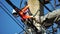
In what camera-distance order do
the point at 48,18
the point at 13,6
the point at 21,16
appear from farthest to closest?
the point at 48,18 < the point at 21,16 < the point at 13,6

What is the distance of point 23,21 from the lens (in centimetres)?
1630

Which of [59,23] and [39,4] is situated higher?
[39,4]

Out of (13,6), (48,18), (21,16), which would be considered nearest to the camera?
(13,6)

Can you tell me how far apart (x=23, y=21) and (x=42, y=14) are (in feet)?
3.93

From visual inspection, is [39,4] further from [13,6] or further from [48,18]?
Result: [13,6]

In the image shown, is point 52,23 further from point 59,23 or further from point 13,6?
point 13,6

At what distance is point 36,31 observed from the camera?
16312mm

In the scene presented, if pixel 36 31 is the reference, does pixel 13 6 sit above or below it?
above

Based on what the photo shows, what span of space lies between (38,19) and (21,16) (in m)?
1.38

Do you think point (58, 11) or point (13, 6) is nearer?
point (13, 6)

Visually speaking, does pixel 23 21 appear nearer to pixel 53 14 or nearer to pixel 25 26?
pixel 25 26

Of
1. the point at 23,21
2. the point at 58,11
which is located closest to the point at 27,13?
the point at 23,21

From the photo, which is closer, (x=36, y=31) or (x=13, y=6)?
(x=13, y=6)

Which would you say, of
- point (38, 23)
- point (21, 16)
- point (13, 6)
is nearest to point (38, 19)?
point (38, 23)
